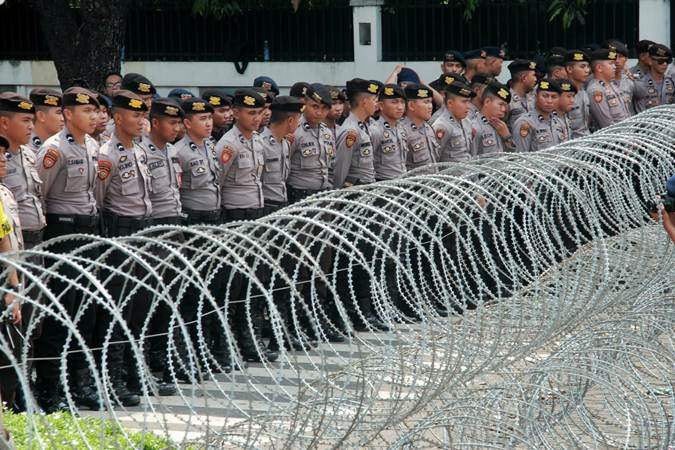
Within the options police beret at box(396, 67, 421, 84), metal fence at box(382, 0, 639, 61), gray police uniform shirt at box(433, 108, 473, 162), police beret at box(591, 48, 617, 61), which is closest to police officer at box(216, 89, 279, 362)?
gray police uniform shirt at box(433, 108, 473, 162)

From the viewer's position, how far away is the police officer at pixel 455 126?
10.8 meters

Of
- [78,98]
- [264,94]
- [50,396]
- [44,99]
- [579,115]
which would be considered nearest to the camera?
[50,396]

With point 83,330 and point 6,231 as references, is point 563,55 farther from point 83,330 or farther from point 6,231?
point 6,231

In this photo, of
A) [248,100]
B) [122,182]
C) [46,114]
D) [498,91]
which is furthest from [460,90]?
[46,114]

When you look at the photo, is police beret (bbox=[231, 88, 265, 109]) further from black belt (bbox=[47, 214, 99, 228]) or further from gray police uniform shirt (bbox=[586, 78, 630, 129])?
gray police uniform shirt (bbox=[586, 78, 630, 129])

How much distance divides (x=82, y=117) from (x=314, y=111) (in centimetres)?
259

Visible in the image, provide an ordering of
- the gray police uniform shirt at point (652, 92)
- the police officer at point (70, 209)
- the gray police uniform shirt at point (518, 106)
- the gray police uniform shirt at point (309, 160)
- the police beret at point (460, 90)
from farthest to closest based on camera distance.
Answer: the gray police uniform shirt at point (652, 92)
the gray police uniform shirt at point (518, 106)
the police beret at point (460, 90)
the gray police uniform shirt at point (309, 160)
the police officer at point (70, 209)

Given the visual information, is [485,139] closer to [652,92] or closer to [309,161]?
[309,161]

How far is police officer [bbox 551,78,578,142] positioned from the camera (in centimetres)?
1190

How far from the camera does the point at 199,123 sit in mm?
8617

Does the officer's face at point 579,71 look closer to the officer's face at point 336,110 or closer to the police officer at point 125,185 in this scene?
the officer's face at point 336,110

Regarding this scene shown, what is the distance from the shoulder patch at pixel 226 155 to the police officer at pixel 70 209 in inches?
47.2

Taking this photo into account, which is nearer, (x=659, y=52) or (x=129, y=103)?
(x=129, y=103)

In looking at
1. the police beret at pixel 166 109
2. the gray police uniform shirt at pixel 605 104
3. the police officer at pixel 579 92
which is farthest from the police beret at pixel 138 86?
the gray police uniform shirt at pixel 605 104
